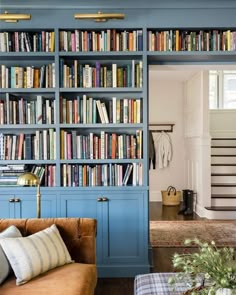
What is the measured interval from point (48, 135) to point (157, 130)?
14.0 ft

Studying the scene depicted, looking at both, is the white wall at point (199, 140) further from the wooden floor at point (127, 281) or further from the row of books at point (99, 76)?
the row of books at point (99, 76)

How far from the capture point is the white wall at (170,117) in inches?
298

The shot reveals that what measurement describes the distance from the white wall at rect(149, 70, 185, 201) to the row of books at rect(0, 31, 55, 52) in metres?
4.25

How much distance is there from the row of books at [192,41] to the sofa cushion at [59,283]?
2238 mm

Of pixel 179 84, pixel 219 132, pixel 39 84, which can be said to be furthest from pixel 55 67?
pixel 219 132

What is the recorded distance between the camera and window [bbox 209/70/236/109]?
26.4ft

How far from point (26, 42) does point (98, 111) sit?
988 millimetres

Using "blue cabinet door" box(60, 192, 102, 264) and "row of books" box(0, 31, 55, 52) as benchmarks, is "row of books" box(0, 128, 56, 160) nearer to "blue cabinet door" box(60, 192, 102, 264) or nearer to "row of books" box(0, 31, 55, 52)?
"blue cabinet door" box(60, 192, 102, 264)

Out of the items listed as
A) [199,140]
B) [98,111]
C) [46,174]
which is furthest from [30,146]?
[199,140]

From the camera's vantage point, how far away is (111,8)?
3.48 m

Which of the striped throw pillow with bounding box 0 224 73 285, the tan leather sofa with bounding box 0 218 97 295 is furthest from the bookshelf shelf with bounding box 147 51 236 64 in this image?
the striped throw pillow with bounding box 0 224 73 285

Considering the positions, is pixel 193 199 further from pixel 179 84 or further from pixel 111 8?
pixel 111 8

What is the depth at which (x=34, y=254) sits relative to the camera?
2.29 meters

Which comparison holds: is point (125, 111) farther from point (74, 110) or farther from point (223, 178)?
point (223, 178)
